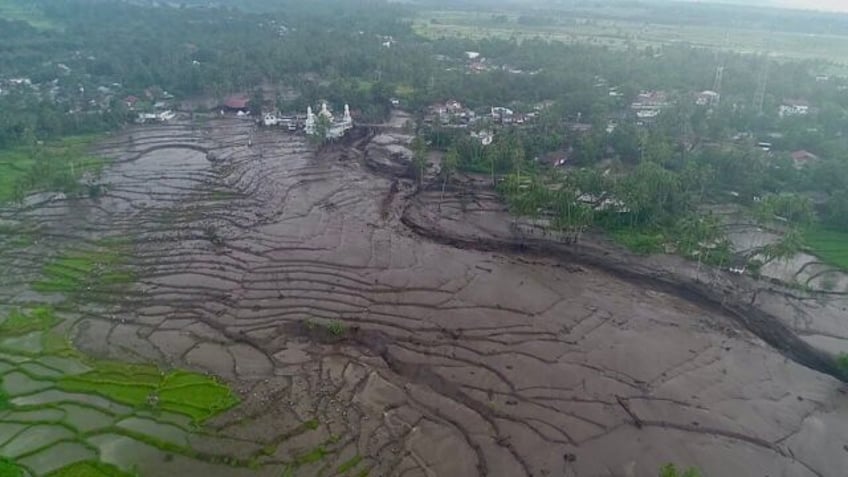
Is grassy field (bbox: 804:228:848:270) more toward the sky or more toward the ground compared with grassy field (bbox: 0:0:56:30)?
more toward the ground

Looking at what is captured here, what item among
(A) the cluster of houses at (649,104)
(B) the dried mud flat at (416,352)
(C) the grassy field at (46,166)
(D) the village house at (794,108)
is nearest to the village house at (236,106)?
(C) the grassy field at (46,166)

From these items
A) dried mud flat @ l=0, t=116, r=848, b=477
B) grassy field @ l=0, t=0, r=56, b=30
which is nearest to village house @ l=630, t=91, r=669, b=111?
dried mud flat @ l=0, t=116, r=848, b=477

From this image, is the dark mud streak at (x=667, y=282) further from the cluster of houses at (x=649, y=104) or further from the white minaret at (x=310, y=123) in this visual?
the cluster of houses at (x=649, y=104)

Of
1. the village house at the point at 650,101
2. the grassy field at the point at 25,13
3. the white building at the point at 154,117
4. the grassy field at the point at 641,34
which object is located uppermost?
the grassy field at the point at 25,13

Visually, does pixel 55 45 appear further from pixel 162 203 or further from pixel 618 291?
pixel 618 291

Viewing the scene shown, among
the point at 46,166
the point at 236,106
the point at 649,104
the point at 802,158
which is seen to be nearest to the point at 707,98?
the point at 649,104

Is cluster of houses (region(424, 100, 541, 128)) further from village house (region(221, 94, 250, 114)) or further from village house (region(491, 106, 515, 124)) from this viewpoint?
village house (region(221, 94, 250, 114))

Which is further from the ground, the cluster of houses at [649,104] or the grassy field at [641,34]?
the grassy field at [641,34]
